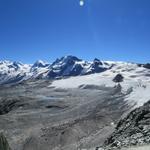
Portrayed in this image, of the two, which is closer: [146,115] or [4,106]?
[146,115]

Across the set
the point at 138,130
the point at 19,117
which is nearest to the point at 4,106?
the point at 19,117

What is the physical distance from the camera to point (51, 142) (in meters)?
50.1

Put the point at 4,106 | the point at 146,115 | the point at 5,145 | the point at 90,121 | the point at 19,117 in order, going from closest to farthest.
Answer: the point at 5,145 → the point at 146,115 → the point at 90,121 → the point at 19,117 → the point at 4,106

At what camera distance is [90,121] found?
62.4 meters

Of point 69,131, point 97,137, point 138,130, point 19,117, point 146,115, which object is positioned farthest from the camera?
point 19,117

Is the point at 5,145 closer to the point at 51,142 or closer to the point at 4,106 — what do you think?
the point at 51,142

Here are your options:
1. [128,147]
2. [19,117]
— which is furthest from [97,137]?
[19,117]

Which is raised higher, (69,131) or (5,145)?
(69,131)

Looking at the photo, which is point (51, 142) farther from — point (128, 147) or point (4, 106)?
point (4, 106)

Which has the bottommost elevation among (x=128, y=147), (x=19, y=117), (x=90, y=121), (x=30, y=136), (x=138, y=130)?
(x=128, y=147)

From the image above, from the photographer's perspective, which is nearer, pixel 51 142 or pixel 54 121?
pixel 51 142

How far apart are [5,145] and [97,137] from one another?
818 inches

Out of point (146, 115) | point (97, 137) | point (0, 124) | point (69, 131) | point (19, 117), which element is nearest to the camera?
point (146, 115)

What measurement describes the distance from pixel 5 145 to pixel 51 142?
21.9 metres
